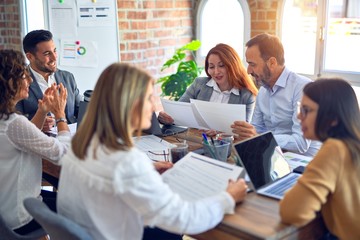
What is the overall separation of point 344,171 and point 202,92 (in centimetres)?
161

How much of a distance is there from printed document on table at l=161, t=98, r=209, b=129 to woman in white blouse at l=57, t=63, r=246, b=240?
0.93 metres

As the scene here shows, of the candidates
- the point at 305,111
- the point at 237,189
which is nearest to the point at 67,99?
the point at 237,189

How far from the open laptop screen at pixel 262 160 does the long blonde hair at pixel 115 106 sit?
1.48ft

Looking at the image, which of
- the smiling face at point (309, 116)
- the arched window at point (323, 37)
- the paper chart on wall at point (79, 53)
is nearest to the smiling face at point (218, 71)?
the arched window at point (323, 37)

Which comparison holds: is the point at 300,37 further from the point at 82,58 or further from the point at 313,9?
the point at 82,58

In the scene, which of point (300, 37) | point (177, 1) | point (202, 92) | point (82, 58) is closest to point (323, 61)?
point (300, 37)

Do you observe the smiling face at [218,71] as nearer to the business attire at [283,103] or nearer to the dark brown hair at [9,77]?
the business attire at [283,103]

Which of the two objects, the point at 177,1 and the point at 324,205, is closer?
the point at 324,205

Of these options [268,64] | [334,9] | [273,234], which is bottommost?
[273,234]

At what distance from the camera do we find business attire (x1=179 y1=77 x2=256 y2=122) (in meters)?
2.75

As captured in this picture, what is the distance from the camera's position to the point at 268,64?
2.53m

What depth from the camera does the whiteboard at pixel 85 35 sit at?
3.55m

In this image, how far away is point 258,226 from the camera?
1.37 metres

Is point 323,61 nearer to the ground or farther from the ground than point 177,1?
nearer to the ground
